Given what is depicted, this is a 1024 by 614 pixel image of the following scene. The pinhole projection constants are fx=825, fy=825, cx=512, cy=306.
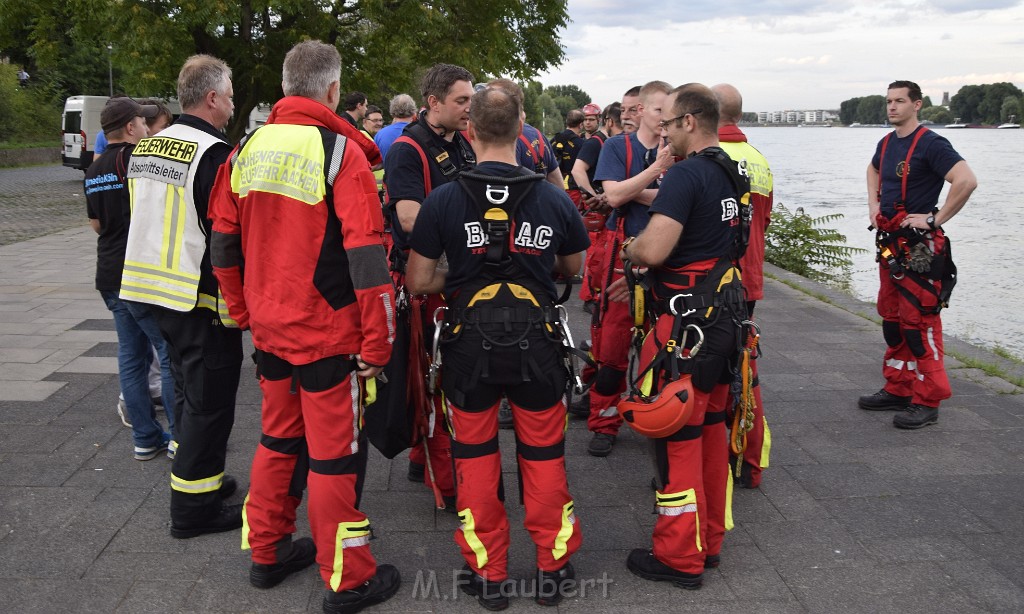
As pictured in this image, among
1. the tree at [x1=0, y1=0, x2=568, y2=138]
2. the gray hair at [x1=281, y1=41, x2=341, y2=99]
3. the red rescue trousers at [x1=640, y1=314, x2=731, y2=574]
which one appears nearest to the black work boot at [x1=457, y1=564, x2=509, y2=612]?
the red rescue trousers at [x1=640, y1=314, x2=731, y2=574]

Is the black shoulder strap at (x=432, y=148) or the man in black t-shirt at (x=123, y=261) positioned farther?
the man in black t-shirt at (x=123, y=261)

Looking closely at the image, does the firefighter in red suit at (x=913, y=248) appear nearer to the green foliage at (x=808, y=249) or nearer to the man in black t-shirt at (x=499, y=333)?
the man in black t-shirt at (x=499, y=333)

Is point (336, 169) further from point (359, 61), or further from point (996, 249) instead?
point (996, 249)

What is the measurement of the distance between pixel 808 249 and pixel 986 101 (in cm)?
5526

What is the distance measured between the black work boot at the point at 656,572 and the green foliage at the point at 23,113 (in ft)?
125

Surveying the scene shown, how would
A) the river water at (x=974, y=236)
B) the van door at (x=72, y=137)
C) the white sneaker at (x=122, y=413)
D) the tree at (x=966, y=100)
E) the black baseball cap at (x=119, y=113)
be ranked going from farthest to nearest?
1. the tree at (x=966, y=100)
2. the van door at (x=72, y=137)
3. the river water at (x=974, y=236)
4. the white sneaker at (x=122, y=413)
5. the black baseball cap at (x=119, y=113)

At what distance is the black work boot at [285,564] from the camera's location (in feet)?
11.2

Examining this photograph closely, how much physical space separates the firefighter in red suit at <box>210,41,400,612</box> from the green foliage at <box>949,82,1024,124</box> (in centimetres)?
6284

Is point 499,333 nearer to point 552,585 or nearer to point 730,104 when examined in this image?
point 552,585

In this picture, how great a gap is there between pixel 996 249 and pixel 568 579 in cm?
1524

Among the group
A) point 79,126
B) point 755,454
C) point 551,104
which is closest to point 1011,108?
point 551,104

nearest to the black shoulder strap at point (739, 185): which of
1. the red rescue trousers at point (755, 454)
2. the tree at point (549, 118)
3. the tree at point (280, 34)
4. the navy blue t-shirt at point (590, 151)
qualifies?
the red rescue trousers at point (755, 454)

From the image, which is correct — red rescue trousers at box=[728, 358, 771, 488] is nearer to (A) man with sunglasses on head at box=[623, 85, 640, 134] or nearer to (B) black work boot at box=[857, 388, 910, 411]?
(B) black work boot at box=[857, 388, 910, 411]

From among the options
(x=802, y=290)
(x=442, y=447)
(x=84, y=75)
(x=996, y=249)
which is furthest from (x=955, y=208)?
(x=84, y=75)
